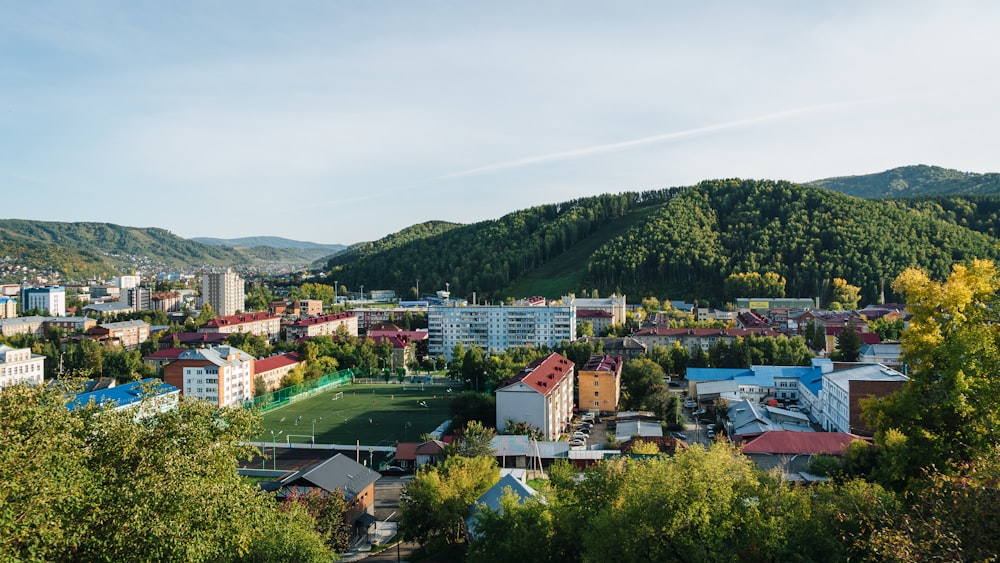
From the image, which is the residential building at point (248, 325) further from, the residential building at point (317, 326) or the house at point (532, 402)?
A: the house at point (532, 402)

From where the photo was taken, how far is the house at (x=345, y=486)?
58.5 feet

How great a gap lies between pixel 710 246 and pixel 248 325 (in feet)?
175

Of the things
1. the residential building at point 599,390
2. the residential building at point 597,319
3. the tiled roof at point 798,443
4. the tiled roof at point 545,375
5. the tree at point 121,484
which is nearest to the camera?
the tree at point 121,484

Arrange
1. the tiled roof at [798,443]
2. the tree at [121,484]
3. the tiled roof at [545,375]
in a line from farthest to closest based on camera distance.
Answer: the tiled roof at [545,375], the tiled roof at [798,443], the tree at [121,484]

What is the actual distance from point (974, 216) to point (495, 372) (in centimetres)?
7805

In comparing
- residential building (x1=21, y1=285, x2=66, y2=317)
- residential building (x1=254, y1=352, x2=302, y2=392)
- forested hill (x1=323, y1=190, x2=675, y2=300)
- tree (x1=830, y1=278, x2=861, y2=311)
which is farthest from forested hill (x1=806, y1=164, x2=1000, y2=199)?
residential building (x1=21, y1=285, x2=66, y2=317)

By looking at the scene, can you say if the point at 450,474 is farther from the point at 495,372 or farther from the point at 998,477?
the point at 495,372

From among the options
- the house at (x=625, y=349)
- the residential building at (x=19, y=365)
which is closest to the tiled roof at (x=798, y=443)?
the house at (x=625, y=349)

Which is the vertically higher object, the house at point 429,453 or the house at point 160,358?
the house at point 160,358

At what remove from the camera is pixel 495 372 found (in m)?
37.2

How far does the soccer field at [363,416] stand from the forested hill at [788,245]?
4464 centimetres

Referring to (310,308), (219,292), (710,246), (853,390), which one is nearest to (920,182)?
(710,246)

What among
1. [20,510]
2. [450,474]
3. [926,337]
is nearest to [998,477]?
[926,337]

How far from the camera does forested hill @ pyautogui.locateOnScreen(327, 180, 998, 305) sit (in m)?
72.1
